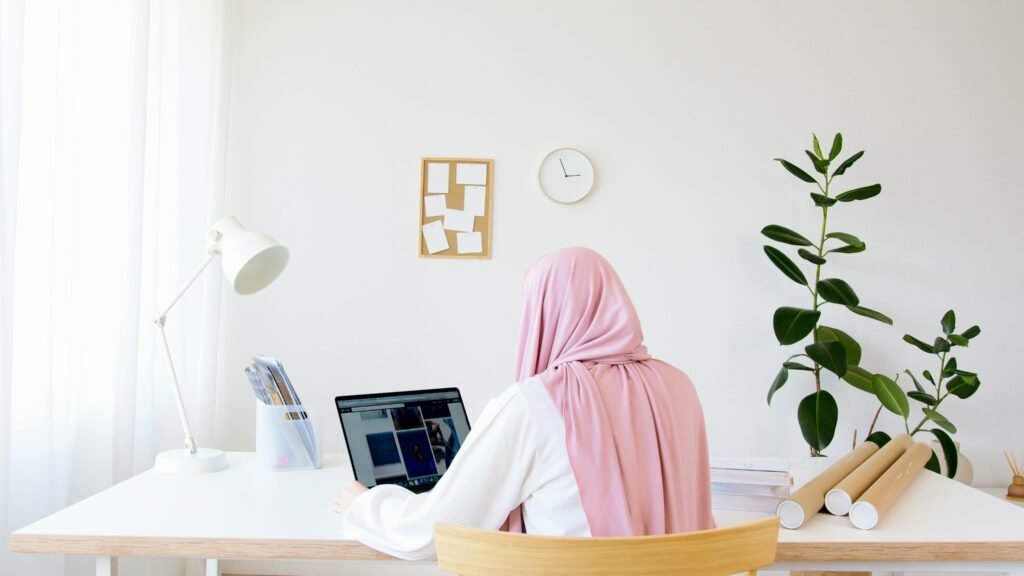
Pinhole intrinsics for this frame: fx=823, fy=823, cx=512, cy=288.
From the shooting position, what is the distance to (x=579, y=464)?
54.7 inches

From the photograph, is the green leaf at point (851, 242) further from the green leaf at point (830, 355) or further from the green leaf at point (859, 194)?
the green leaf at point (830, 355)

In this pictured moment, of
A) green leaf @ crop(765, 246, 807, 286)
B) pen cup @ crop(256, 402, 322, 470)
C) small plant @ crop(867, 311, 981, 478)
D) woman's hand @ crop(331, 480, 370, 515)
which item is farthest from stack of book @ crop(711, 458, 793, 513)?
green leaf @ crop(765, 246, 807, 286)

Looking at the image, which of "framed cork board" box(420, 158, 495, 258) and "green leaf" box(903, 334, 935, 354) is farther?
"framed cork board" box(420, 158, 495, 258)

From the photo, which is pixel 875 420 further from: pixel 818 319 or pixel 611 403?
pixel 611 403

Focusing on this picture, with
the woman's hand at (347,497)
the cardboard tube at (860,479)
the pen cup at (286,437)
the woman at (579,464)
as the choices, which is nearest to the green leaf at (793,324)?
the cardboard tube at (860,479)

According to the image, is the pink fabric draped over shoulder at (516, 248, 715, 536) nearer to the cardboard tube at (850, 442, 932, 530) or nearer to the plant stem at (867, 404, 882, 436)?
the cardboard tube at (850, 442, 932, 530)

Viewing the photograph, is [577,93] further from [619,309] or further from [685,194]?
[619,309]

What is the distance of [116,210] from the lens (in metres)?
2.57

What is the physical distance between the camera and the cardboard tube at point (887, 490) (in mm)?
1599

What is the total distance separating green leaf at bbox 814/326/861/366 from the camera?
10.7ft

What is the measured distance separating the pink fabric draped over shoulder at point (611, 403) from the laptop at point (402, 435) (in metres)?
0.40

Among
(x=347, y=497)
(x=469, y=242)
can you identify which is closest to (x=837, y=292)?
(x=469, y=242)

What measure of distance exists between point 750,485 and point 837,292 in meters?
1.66

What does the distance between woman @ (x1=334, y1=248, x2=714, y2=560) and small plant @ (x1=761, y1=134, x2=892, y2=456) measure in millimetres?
1717
